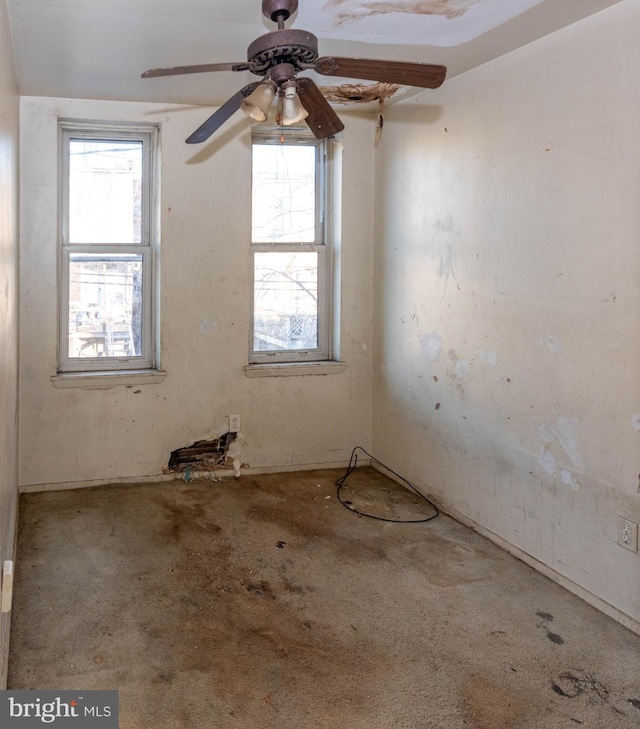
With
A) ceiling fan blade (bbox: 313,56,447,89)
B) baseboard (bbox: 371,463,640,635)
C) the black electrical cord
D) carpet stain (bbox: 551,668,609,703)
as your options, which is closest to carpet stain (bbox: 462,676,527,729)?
carpet stain (bbox: 551,668,609,703)

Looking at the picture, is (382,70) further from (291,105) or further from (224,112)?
(224,112)

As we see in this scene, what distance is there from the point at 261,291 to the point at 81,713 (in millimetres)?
2796

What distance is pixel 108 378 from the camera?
369cm

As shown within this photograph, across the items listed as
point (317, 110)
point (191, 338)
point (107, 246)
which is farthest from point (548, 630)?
point (107, 246)

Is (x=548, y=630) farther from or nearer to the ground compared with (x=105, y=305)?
nearer to the ground

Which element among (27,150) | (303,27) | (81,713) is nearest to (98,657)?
(81,713)

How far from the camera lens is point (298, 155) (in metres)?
4.07

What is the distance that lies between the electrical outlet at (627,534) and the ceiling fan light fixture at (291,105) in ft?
6.25

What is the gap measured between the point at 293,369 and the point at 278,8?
7.72 ft

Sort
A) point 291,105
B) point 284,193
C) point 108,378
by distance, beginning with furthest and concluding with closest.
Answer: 1. point 284,193
2. point 108,378
3. point 291,105

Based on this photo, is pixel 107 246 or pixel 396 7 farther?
pixel 107 246

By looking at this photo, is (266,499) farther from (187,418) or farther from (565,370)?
(565,370)

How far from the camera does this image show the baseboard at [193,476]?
365 cm

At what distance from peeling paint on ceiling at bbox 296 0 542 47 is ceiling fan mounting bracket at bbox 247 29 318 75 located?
0.44 meters
